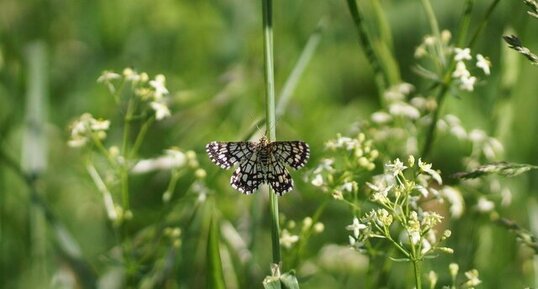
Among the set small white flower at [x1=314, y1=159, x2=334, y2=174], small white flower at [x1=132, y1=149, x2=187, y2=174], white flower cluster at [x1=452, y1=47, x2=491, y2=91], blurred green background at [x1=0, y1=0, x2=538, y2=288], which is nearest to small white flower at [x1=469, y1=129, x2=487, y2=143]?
blurred green background at [x1=0, y1=0, x2=538, y2=288]

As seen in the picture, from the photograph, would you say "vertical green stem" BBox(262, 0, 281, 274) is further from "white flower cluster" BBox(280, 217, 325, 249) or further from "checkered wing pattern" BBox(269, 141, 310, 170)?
"white flower cluster" BBox(280, 217, 325, 249)

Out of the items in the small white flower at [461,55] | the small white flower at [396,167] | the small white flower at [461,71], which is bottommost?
the small white flower at [396,167]

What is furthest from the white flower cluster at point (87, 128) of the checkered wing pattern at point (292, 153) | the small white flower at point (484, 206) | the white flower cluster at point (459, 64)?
the small white flower at point (484, 206)

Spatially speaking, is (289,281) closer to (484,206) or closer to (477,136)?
(484,206)

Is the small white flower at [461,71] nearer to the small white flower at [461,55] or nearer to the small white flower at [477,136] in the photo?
the small white flower at [461,55]

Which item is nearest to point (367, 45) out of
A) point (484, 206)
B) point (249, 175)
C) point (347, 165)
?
point (347, 165)

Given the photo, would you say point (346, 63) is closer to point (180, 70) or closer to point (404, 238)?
point (180, 70)
